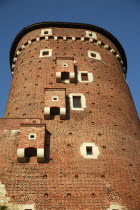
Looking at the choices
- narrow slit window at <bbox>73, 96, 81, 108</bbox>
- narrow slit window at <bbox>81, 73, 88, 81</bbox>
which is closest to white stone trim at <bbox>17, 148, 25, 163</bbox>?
narrow slit window at <bbox>73, 96, 81, 108</bbox>

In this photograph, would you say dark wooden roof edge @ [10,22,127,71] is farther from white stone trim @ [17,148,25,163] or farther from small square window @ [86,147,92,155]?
white stone trim @ [17,148,25,163]

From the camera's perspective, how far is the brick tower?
11.6m

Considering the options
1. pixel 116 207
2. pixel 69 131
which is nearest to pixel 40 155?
pixel 69 131

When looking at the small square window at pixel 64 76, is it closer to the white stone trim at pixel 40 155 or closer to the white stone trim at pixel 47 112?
the white stone trim at pixel 47 112

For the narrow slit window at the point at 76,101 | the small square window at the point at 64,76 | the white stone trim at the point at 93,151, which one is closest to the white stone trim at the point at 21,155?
the white stone trim at the point at 93,151

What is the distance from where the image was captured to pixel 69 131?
14070 millimetres

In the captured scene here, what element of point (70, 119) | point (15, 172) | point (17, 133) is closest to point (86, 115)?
point (70, 119)

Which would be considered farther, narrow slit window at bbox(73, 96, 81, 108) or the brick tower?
narrow slit window at bbox(73, 96, 81, 108)

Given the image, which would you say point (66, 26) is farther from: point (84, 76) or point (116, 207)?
point (116, 207)

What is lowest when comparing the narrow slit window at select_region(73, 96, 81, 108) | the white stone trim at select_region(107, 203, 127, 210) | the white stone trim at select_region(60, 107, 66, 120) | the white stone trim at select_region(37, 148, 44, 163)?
the white stone trim at select_region(107, 203, 127, 210)

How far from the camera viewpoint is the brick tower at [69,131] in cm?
1160

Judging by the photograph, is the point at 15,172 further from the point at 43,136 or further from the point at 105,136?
the point at 105,136

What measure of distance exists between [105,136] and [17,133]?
13.0ft

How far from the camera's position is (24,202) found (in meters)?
11.2
